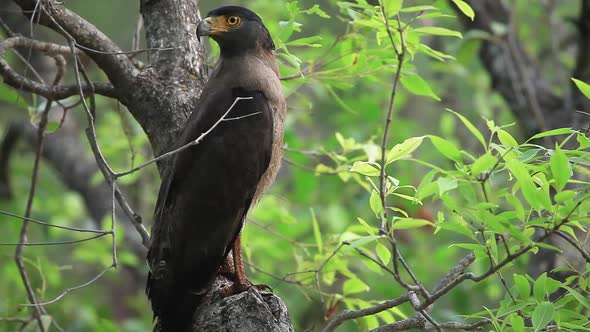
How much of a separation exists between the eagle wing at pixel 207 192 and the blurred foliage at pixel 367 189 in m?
0.32

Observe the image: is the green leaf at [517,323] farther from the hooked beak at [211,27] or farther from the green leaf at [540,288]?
the hooked beak at [211,27]

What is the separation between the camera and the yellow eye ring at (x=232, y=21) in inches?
138

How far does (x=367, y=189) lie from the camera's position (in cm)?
382

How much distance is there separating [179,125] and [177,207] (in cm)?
32

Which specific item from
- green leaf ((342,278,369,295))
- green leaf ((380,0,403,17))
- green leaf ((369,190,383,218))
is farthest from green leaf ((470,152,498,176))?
green leaf ((342,278,369,295))

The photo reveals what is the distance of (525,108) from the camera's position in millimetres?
5051

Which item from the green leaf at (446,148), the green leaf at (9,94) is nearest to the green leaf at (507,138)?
the green leaf at (446,148)

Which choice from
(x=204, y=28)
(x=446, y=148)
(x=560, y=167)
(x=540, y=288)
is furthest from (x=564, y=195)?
(x=204, y=28)

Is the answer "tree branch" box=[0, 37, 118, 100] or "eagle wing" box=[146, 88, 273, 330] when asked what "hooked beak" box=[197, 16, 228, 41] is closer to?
"eagle wing" box=[146, 88, 273, 330]

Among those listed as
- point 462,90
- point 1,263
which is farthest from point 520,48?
point 1,263

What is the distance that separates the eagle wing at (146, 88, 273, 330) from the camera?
3021 millimetres

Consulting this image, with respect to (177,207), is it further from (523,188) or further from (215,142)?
(523,188)

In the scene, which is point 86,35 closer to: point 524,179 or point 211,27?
point 211,27

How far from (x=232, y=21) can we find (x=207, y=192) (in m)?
0.83
